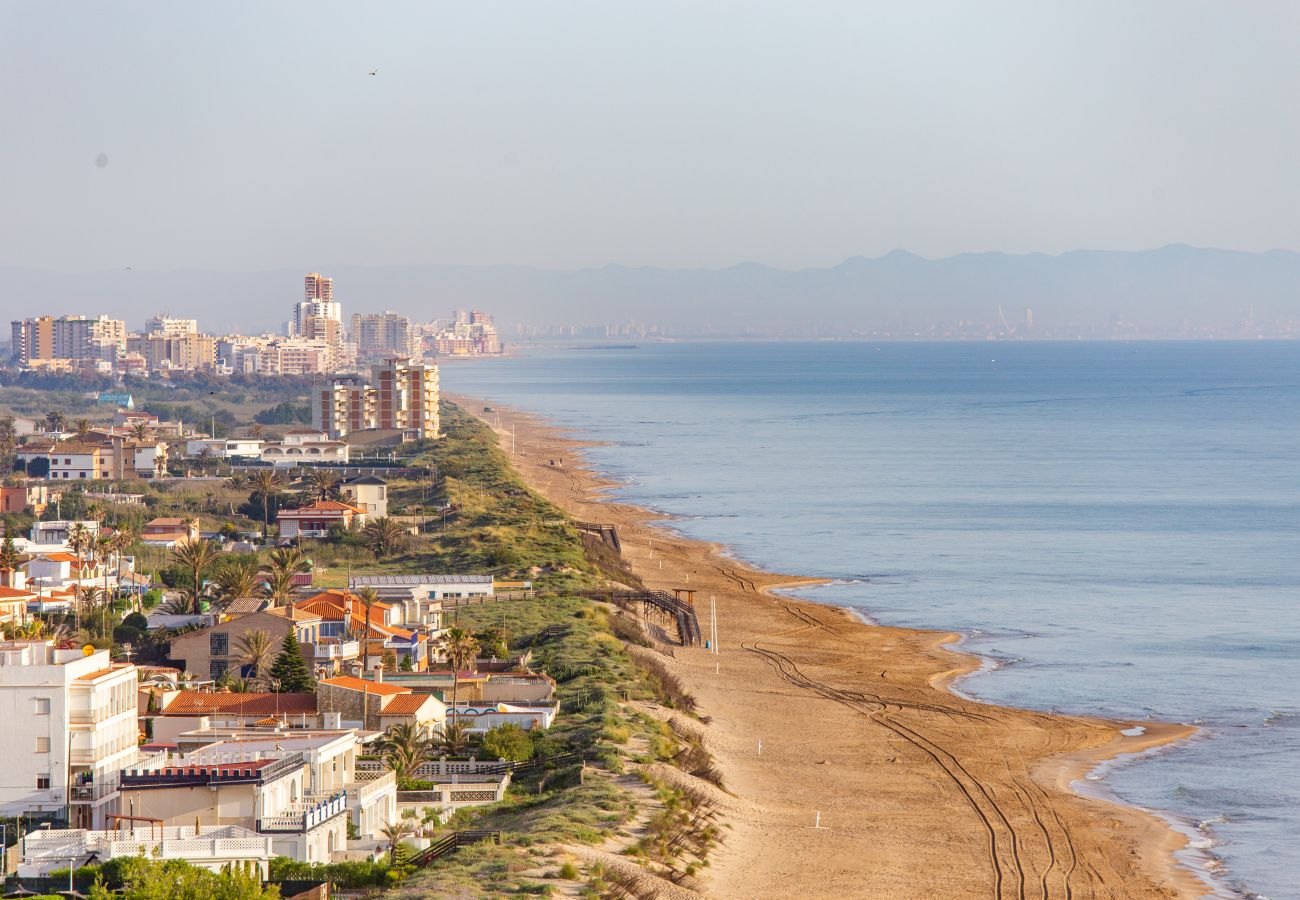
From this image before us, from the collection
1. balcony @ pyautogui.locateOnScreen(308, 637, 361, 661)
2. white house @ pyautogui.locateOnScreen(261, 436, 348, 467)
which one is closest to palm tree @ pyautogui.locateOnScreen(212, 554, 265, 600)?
balcony @ pyautogui.locateOnScreen(308, 637, 361, 661)

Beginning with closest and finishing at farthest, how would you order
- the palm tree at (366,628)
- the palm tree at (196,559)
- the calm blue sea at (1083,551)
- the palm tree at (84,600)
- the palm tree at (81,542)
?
the calm blue sea at (1083,551) → the palm tree at (366,628) → the palm tree at (84,600) → the palm tree at (196,559) → the palm tree at (81,542)

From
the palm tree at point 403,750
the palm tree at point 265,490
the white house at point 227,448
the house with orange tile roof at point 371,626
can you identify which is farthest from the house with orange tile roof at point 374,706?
the white house at point 227,448

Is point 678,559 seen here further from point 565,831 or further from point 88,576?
point 565,831

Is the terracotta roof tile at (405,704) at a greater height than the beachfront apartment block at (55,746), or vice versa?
the beachfront apartment block at (55,746)

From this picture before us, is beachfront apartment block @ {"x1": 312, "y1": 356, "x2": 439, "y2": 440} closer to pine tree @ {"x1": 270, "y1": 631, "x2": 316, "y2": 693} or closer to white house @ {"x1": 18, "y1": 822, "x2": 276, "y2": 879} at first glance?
pine tree @ {"x1": 270, "y1": 631, "x2": 316, "y2": 693}

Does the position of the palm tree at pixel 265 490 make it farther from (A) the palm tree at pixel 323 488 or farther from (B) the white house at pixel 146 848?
(B) the white house at pixel 146 848

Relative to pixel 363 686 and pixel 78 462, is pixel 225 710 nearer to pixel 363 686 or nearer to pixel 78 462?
pixel 363 686

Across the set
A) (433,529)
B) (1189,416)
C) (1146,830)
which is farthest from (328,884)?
(1189,416)

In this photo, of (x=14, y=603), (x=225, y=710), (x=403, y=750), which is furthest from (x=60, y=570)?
(x=403, y=750)
